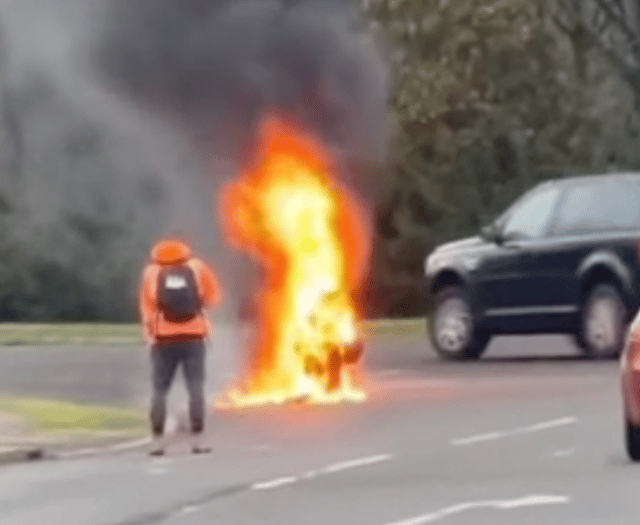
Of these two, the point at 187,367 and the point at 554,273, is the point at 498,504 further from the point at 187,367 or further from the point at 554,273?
the point at 554,273

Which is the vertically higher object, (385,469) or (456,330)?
(456,330)

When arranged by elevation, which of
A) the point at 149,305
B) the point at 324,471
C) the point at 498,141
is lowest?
the point at 324,471

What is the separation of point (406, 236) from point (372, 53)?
60.9 ft

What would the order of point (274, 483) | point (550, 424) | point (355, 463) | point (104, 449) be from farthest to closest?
point (550, 424), point (104, 449), point (355, 463), point (274, 483)

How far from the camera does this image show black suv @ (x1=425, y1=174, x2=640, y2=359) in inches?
1212

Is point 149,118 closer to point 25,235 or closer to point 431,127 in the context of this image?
point 25,235

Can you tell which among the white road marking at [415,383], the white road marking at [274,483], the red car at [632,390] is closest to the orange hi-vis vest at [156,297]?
the white road marking at [274,483]

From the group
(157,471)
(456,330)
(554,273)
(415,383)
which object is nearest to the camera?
(157,471)

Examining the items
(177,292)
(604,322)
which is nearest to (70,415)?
(177,292)

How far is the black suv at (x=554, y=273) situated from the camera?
3080 cm

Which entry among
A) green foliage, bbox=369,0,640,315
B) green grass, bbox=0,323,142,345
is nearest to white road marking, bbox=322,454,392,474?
green grass, bbox=0,323,142,345

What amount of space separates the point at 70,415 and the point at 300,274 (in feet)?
9.20

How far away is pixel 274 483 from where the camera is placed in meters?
17.2

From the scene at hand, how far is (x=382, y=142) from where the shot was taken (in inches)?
1050
